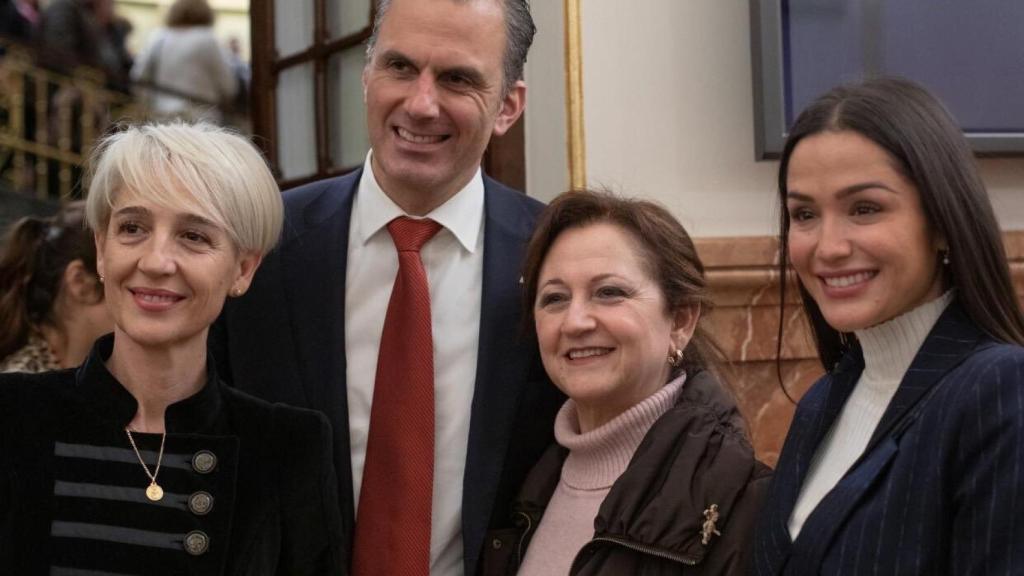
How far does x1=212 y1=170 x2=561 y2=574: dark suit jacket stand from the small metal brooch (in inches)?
17.1

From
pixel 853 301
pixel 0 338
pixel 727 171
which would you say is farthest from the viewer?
pixel 727 171

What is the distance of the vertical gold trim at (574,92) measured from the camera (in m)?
3.45

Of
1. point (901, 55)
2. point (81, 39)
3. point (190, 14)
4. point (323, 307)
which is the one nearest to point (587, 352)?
point (323, 307)

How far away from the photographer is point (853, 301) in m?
1.93

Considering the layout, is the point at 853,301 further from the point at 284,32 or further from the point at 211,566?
the point at 284,32

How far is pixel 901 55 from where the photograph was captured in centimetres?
355

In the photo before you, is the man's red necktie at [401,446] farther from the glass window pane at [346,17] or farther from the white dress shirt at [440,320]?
the glass window pane at [346,17]

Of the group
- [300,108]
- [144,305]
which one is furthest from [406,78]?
[300,108]

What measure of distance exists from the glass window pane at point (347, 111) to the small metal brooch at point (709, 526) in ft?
7.59

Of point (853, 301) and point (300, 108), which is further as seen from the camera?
point (300, 108)

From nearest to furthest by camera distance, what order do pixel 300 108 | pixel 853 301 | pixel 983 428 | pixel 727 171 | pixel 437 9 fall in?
pixel 983 428
pixel 853 301
pixel 437 9
pixel 727 171
pixel 300 108

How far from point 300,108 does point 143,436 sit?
8.10ft

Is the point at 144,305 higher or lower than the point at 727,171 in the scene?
lower

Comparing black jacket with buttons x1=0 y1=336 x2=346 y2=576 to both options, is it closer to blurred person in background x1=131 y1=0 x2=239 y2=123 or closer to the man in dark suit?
the man in dark suit
